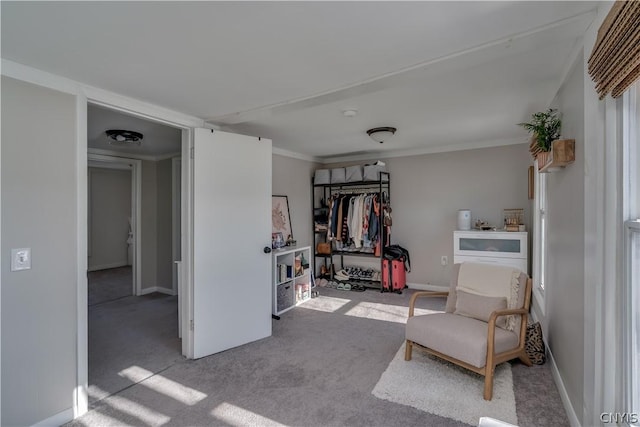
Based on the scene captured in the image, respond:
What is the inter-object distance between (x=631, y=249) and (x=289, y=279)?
3374 millimetres

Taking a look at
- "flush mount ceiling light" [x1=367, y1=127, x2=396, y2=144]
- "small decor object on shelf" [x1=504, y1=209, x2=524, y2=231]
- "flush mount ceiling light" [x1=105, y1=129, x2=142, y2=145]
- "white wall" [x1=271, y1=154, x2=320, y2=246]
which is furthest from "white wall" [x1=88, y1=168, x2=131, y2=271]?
"small decor object on shelf" [x1=504, y1=209, x2=524, y2=231]

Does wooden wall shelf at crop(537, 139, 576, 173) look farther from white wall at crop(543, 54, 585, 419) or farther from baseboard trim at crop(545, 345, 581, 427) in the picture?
baseboard trim at crop(545, 345, 581, 427)

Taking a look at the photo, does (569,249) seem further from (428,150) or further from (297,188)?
(297,188)

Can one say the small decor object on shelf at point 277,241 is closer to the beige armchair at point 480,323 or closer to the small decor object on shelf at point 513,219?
the beige armchair at point 480,323

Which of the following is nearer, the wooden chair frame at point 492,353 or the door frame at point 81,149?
the door frame at point 81,149

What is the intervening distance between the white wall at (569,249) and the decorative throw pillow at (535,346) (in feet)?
0.28

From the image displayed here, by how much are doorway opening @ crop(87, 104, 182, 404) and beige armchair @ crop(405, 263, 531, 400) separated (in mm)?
2212

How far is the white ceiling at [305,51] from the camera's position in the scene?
1399 millimetres

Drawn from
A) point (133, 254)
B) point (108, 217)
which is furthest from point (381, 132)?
point (108, 217)

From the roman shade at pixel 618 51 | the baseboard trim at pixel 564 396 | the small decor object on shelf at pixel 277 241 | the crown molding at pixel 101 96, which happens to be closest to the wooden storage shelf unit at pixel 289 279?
the small decor object on shelf at pixel 277 241

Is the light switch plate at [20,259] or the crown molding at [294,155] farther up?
the crown molding at [294,155]

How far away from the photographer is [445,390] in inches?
86.3

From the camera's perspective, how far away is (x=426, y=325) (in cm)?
247

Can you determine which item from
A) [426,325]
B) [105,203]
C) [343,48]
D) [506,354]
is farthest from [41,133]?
[105,203]
